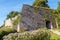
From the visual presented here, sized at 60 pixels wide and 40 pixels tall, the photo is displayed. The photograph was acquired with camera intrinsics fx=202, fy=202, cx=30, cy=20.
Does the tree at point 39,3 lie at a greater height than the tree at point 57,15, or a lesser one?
greater

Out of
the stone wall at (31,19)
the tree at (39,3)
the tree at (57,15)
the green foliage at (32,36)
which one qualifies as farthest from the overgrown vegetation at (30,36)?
the tree at (39,3)

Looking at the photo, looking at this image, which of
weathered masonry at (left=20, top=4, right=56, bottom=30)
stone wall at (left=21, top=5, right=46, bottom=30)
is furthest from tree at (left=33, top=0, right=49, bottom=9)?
stone wall at (left=21, top=5, right=46, bottom=30)

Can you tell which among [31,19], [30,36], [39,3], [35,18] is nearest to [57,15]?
[35,18]

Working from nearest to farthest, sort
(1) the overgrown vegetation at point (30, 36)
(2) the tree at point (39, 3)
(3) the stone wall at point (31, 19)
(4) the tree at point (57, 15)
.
Result: (1) the overgrown vegetation at point (30, 36) → (3) the stone wall at point (31, 19) → (4) the tree at point (57, 15) → (2) the tree at point (39, 3)

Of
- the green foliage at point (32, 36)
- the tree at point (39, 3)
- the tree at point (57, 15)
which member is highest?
the tree at point (39, 3)

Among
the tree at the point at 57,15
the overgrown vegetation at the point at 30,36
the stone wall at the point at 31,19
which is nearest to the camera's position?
the overgrown vegetation at the point at 30,36

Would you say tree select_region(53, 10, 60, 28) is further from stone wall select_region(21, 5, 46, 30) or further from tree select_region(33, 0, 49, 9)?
tree select_region(33, 0, 49, 9)

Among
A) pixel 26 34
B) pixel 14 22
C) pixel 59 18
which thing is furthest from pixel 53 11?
pixel 26 34

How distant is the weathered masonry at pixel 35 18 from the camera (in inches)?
1145

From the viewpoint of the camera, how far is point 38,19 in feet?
98.3

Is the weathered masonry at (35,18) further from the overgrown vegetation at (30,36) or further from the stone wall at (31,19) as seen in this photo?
the overgrown vegetation at (30,36)

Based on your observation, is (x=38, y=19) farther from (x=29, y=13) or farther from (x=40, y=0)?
(x=40, y=0)

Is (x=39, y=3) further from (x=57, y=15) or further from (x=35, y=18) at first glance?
(x=35, y=18)

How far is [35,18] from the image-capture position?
29.7 meters
